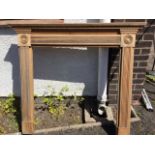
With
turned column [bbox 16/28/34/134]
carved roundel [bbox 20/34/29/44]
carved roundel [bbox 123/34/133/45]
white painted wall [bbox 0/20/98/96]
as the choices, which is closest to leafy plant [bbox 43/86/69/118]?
white painted wall [bbox 0/20/98/96]

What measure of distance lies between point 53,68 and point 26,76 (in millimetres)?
1116

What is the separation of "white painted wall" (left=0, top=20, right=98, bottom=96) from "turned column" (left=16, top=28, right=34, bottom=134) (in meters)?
1.06

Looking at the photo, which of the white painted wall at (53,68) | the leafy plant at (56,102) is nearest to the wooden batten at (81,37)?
the leafy plant at (56,102)

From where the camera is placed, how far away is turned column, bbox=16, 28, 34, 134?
12.6 feet

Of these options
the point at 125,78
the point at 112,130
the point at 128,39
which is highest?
the point at 128,39

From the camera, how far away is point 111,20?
4.47 m

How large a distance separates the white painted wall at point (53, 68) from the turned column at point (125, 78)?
45.9 inches

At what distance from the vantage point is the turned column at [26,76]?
3826 millimetres

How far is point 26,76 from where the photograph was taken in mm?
3967

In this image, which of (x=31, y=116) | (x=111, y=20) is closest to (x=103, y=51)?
(x=111, y=20)

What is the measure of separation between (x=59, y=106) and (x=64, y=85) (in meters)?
0.44

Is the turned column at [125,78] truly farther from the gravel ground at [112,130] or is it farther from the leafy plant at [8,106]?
the leafy plant at [8,106]

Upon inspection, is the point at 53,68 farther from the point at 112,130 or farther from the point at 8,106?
the point at 112,130

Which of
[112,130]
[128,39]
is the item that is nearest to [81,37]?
[128,39]
